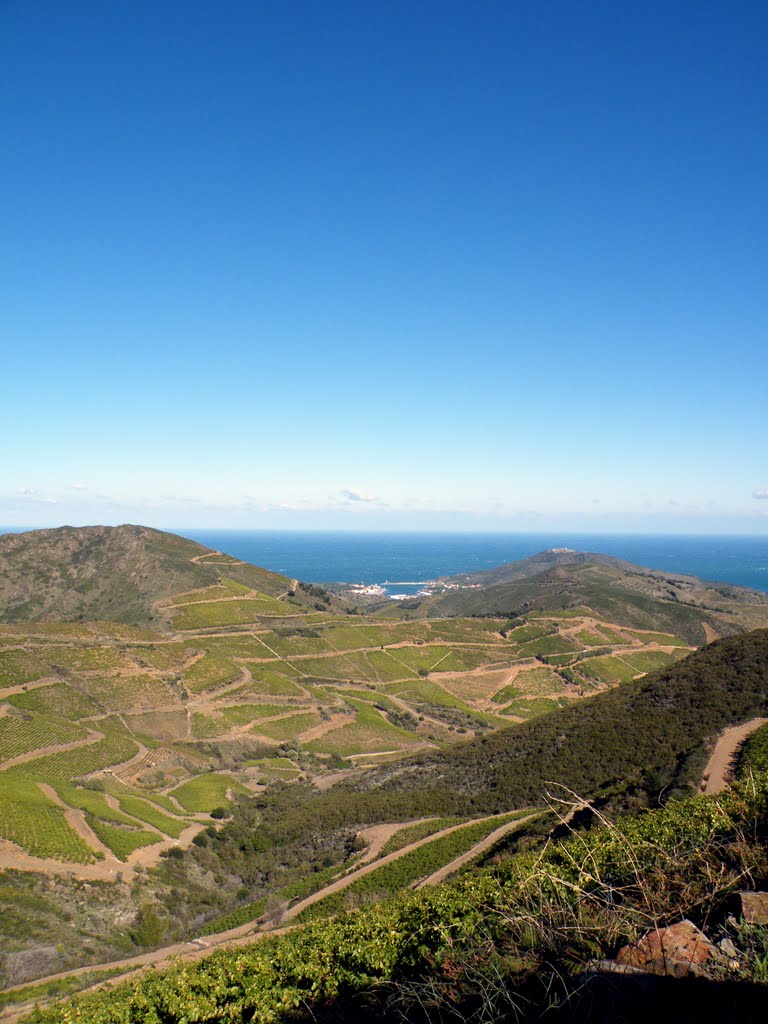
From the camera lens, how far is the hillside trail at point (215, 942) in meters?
16.9

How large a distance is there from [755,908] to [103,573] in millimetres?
115887

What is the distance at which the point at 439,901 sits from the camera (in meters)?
12.1

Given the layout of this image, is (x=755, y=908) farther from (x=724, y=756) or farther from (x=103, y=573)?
(x=103, y=573)

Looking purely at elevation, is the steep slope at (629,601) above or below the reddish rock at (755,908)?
below

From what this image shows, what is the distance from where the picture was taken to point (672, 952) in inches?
162

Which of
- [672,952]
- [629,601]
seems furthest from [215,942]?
[629,601]

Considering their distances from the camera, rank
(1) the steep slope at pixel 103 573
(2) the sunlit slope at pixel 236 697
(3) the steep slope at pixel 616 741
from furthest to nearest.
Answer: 1. (1) the steep slope at pixel 103 573
2. (2) the sunlit slope at pixel 236 697
3. (3) the steep slope at pixel 616 741

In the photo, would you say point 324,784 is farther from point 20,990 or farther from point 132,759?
point 20,990

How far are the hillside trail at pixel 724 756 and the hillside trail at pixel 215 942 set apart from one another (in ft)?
27.8

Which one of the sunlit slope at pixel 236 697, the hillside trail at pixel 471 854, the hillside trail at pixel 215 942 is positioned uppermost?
the hillside trail at pixel 471 854

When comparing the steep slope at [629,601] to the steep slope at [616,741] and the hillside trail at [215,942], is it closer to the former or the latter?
the steep slope at [616,741]

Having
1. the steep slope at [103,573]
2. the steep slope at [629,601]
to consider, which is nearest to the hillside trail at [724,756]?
the steep slope at [103,573]

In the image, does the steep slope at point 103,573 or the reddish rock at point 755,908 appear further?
→ the steep slope at point 103,573

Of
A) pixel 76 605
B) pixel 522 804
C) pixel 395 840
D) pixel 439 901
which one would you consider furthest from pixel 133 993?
pixel 76 605
